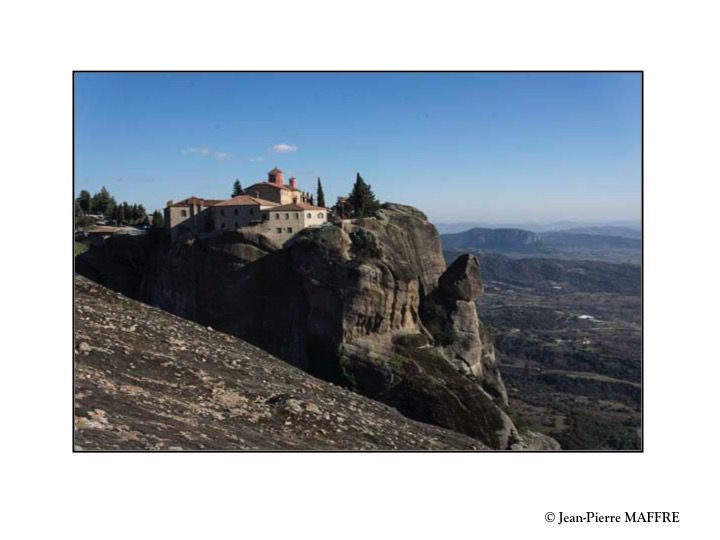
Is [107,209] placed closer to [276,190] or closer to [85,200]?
[85,200]

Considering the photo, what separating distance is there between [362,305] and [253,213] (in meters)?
Result: 10.9

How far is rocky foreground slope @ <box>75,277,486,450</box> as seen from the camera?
1728 centimetres

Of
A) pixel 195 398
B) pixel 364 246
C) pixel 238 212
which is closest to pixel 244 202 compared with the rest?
pixel 238 212

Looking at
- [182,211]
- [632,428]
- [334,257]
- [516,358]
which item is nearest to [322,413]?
[334,257]

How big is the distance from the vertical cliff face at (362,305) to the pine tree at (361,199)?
2207mm

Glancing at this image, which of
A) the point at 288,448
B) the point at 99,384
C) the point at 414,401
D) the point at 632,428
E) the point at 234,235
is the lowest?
the point at 632,428

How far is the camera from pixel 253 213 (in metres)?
49.3

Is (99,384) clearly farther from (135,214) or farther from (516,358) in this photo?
(516,358)

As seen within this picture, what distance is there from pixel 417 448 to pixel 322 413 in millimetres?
3565

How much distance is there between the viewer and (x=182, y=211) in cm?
5231

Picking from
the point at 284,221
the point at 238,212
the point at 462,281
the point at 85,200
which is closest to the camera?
the point at 284,221

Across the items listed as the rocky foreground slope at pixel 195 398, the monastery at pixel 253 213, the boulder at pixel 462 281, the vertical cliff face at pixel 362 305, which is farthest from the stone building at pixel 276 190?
the rocky foreground slope at pixel 195 398

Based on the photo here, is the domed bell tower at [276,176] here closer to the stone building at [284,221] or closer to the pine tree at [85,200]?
the stone building at [284,221]

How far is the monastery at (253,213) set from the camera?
48812 millimetres
